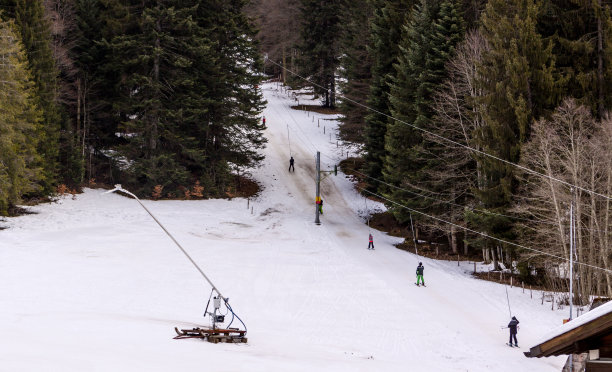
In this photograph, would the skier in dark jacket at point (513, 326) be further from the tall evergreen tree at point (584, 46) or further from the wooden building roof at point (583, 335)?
the wooden building roof at point (583, 335)

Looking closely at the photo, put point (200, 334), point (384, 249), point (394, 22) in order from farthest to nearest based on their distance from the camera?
point (394, 22) < point (384, 249) < point (200, 334)

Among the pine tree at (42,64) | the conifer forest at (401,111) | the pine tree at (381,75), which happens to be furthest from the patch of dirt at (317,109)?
the pine tree at (42,64)

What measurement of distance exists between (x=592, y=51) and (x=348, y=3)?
138 ft

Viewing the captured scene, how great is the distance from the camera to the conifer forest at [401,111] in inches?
1020

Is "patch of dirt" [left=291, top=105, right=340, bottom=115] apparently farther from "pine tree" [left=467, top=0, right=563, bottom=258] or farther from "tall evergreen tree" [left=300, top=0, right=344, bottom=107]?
"pine tree" [left=467, top=0, right=563, bottom=258]

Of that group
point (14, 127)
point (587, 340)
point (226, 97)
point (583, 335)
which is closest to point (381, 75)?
point (226, 97)

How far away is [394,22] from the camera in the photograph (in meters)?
46.4

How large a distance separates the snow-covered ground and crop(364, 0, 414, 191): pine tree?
15.6ft

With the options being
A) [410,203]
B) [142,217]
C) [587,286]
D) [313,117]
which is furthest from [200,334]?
[313,117]

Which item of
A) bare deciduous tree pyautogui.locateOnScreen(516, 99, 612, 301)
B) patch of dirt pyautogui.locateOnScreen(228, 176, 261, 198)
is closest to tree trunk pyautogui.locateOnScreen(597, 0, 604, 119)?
bare deciduous tree pyautogui.locateOnScreen(516, 99, 612, 301)

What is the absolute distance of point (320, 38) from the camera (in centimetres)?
6944

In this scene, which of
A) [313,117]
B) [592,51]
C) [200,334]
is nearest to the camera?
[200,334]

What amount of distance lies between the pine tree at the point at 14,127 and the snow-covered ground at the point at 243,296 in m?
2.66

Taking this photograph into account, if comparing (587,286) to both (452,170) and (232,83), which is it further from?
(232,83)
